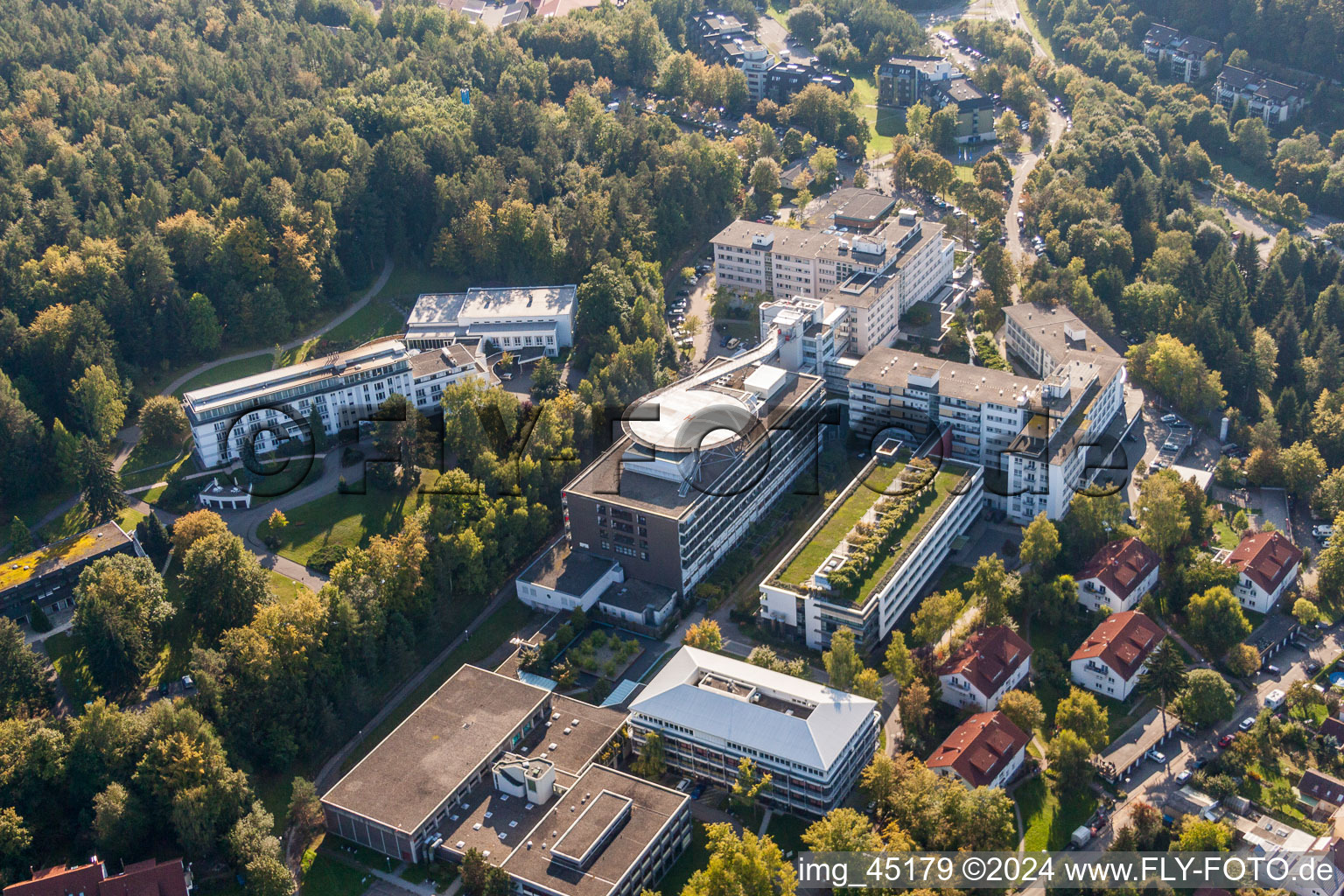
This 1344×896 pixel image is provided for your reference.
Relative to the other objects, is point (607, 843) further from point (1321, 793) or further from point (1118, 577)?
point (1321, 793)

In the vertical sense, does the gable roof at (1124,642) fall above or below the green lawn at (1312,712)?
above

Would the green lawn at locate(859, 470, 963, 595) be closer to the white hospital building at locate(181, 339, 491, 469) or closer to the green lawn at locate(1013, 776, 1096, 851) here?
the green lawn at locate(1013, 776, 1096, 851)

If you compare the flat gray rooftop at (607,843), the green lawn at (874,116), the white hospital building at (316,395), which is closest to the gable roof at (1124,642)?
the flat gray rooftop at (607,843)

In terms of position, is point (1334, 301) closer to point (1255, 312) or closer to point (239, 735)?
point (1255, 312)

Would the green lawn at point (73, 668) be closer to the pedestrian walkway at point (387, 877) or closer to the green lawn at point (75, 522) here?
the green lawn at point (75, 522)

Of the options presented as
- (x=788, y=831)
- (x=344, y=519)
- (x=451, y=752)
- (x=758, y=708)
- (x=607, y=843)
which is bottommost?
(x=788, y=831)

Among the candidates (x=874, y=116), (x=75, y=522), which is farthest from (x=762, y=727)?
(x=874, y=116)

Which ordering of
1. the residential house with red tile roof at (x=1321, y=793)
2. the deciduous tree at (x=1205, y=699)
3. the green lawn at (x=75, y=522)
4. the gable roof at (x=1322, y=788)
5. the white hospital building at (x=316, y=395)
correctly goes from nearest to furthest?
the residential house with red tile roof at (x=1321, y=793) → the gable roof at (x=1322, y=788) → the deciduous tree at (x=1205, y=699) → the green lawn at (x=75, y=522) → the white hospital building at (x=316, y=395)

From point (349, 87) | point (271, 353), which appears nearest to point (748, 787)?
point (271, 353)
